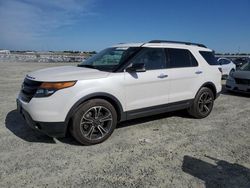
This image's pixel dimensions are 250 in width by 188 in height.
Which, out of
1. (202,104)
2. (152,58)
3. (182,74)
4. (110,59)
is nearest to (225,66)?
(202,104)

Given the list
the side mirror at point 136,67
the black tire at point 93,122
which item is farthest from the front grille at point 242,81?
the black tire at point 93,122

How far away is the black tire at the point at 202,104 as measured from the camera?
577 centimetres

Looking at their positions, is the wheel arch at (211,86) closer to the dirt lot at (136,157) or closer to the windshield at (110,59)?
the dirt lot at (136,157)

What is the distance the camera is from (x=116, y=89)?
14.1 ft

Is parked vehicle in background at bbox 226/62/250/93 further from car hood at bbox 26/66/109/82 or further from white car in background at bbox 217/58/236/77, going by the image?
car hood at bbox 26/66/109/82

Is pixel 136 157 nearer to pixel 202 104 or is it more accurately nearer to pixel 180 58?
pixel 180 58

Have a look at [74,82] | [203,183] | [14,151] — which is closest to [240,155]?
[203,183]

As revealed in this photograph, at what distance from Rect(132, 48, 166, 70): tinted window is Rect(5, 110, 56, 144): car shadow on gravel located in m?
2.30

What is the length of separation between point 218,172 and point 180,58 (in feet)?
9.29

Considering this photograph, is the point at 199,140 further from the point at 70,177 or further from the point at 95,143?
the point at 70,177

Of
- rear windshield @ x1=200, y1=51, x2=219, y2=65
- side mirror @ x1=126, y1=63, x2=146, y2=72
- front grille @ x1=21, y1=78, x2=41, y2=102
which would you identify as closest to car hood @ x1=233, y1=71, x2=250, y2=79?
rear windshield @ x1=200, y1=51, x2=219, y2=65

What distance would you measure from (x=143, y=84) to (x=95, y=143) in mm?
1481

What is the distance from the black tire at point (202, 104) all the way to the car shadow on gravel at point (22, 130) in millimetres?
3442

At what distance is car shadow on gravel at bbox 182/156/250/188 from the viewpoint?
3.11 m
